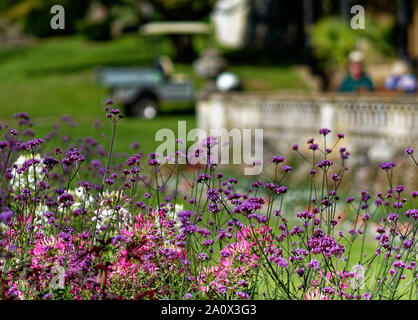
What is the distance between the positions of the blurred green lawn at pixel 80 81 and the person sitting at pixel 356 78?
21.7ft

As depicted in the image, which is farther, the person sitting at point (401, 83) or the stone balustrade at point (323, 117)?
the person sitting at point (401, 83)

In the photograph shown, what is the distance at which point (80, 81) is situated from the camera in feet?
99.0

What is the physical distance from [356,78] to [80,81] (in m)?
19.2

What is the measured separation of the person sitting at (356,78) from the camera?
11.8m

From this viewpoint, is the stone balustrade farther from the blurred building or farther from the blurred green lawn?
the blurred building

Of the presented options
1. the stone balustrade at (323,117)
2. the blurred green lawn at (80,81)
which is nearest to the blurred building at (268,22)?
the blurred green lawn at (80,81)
